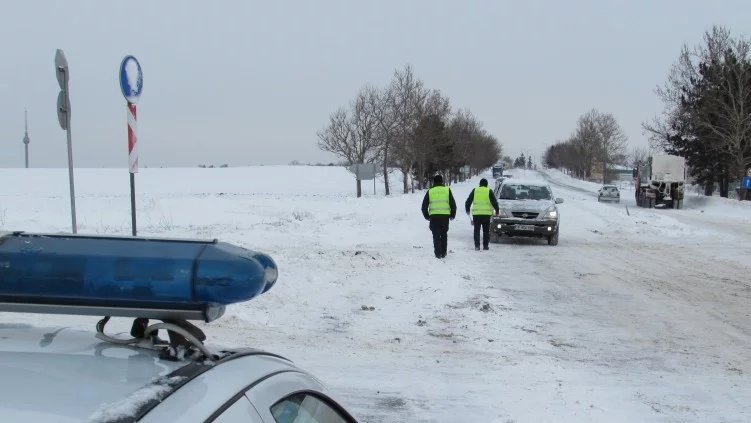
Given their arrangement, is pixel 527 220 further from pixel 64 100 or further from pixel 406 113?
pixel 406 113

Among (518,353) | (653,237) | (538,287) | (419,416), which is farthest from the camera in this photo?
(653,237)

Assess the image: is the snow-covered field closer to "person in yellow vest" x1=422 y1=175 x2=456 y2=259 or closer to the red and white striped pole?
"person in yellow vest" x1=422 y1=175 x2=456 y2=259

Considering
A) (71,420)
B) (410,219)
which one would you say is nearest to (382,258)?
(410,219)

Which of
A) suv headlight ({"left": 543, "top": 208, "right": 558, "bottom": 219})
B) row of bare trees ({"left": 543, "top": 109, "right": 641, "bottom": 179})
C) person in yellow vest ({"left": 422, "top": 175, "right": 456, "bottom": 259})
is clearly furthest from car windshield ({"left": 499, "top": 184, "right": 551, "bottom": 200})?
row of bare trees ({"left": 543, "top": 109, "right": 641, "bottom": 179})

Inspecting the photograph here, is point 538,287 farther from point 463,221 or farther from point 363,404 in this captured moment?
point 463,221

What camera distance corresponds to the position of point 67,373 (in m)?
1.56

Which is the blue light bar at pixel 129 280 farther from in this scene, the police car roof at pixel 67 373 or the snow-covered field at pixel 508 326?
the snow-covered field at pixel 508 326

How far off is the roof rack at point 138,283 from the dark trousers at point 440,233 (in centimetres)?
1229

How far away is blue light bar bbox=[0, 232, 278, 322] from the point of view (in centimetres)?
178

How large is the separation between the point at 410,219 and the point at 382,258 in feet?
35.4

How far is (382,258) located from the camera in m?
13.6

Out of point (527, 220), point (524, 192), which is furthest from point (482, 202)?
point (524, 192)

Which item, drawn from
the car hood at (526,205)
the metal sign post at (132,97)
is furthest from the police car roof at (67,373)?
the car hood at (526,205)

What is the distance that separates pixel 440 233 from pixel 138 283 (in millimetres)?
12446
